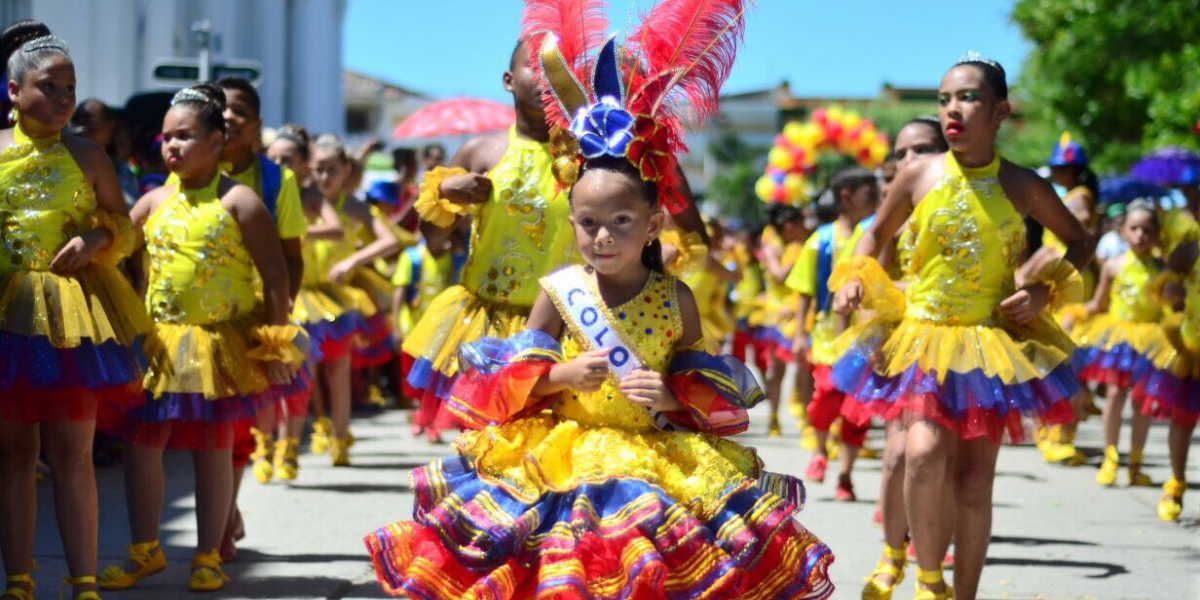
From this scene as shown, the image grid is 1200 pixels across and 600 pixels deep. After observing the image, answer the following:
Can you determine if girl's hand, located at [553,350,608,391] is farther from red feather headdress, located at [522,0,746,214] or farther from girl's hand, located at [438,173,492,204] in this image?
girl's hand, located at [438,173,492,204]

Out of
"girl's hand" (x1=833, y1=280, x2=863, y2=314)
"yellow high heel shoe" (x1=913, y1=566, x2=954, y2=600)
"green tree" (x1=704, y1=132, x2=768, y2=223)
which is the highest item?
"girl's hand" (x1=833, y1=280, x2=863, y2=314)

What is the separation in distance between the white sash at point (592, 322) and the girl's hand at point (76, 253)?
1843mm

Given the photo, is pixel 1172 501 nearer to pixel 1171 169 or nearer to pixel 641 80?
pixel 1171 169

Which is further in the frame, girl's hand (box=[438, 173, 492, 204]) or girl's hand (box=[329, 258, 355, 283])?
girl's hand (box=[329, 258, 355, 283])

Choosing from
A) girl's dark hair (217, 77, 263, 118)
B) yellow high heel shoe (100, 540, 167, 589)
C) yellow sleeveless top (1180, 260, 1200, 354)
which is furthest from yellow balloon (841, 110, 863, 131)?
yellow high heel shoe (100, 540, 167, 589)

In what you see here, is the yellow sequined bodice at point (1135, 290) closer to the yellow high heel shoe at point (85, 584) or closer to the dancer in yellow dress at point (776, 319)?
the dancer in yellow dress at point (776, 319)

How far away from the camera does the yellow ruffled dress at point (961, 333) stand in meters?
5.98

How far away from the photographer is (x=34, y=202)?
567 cm

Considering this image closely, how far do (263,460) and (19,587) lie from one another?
4.37 metres

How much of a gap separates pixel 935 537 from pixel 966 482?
0.29m

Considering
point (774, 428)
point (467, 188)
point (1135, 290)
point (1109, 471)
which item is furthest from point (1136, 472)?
point (467, 188)

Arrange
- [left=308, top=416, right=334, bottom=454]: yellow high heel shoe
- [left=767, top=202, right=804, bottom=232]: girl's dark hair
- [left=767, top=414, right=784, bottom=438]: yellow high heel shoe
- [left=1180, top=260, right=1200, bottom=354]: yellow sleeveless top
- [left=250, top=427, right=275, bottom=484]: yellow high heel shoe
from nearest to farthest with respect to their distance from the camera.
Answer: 1. [left=1180, top=260, right=1200, bottom=354]: yellow sleeveless top
2. [left=250, top=427, right=275, bottom=484]: yellow high heel shoe
3. [left=308, top=416, right=334, bottom=454]: yellow high heel shoe
4. [left=767, top=414, right=784, bottom=438]: yellow high heel shoe
5. [left=767, top=202, right=804, bottom=232]: girl's dark hair

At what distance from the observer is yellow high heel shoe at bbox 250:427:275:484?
9.85m

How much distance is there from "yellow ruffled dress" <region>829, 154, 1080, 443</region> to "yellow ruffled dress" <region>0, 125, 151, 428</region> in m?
2.72
